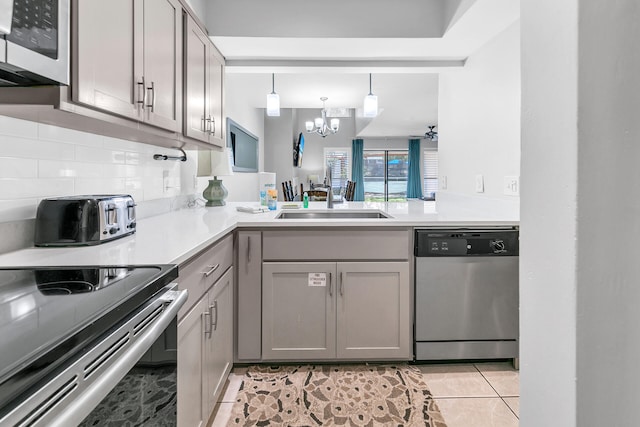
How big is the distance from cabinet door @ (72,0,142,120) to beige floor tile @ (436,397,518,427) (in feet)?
6.32

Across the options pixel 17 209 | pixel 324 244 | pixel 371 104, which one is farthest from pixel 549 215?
pixel 371 104

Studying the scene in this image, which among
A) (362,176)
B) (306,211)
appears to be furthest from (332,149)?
(306,211)

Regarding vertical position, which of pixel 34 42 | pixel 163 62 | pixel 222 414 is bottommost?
pixel 222 414

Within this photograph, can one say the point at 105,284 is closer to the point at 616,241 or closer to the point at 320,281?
the point at 616,241

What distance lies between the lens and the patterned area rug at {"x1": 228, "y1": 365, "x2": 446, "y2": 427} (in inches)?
64.3

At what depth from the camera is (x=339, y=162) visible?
9617 mm

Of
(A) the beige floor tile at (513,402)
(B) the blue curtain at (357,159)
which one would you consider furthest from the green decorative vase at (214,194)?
(B) the blue curtain at (357,159)

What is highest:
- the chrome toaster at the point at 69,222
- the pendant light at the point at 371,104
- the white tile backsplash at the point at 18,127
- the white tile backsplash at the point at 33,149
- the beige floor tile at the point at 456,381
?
the pendant light at the point at 371,104

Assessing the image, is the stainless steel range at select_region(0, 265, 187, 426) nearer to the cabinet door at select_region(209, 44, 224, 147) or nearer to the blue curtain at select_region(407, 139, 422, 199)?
the cabinet door at select_region(209, 44, 224, 147)

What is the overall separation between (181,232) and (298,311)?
2.70 feet

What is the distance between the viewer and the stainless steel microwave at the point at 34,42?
2.55ft

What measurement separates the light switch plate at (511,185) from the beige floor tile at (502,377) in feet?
3.35

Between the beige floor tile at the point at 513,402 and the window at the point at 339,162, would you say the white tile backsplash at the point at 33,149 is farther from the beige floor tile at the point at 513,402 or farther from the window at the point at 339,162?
the window at the point at 339,162

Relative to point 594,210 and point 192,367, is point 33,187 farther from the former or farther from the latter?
point 594,210
